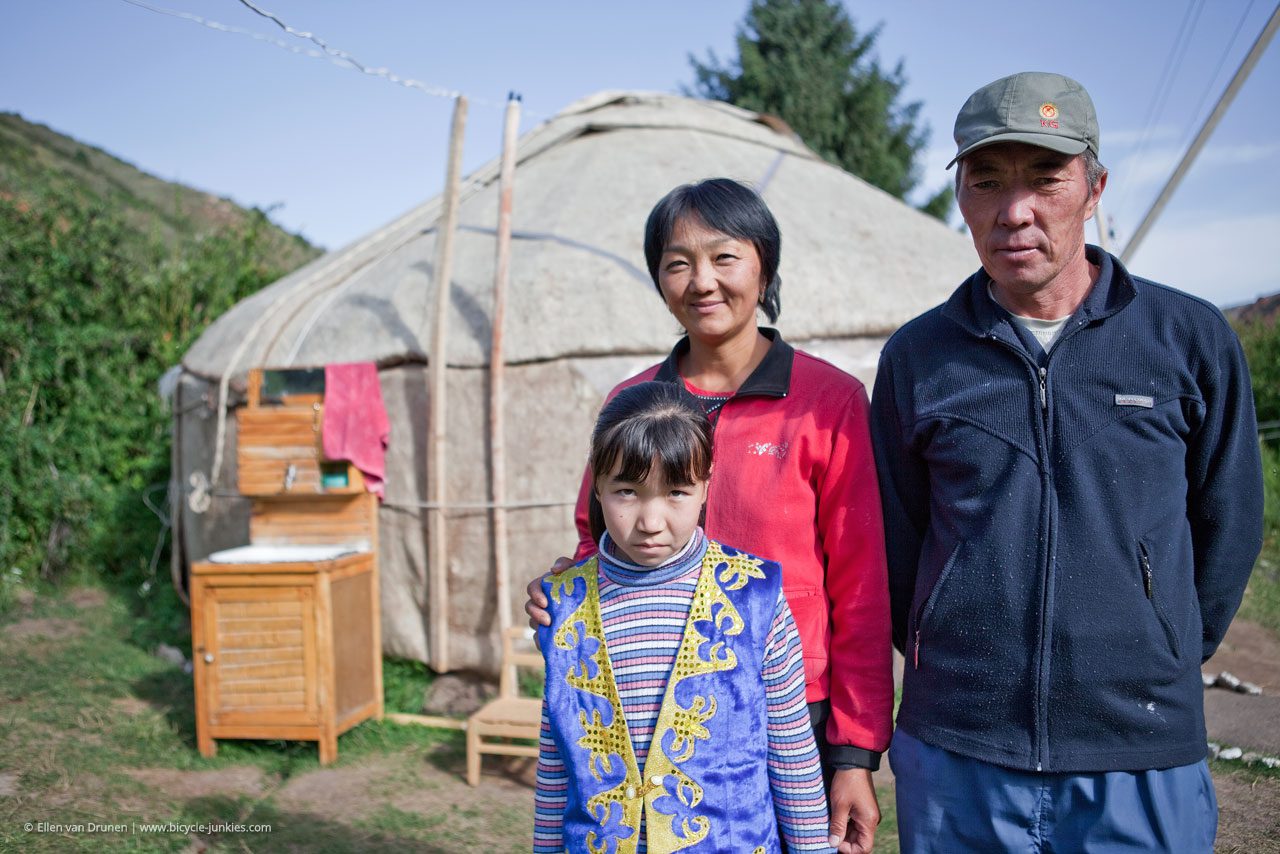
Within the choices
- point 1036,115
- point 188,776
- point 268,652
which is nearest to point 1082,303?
point 1036,115

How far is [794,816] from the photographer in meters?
1.41

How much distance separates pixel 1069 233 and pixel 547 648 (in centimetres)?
99

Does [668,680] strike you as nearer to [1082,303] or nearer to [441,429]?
[1082,303]

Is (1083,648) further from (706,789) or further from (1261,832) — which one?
(1261,832)

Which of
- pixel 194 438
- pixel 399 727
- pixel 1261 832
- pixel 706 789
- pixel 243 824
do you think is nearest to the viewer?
pixel 706 789

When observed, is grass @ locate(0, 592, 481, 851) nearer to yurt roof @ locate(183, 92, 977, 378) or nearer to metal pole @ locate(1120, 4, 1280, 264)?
yurt roof @ locate(183, 92, 977, 378)

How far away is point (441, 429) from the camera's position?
13.8 ft

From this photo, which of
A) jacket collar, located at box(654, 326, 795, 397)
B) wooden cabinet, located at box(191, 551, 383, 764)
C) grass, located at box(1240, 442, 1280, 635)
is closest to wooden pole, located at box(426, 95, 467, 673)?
wooden cabinet, located at box(191, 551, 383, 764)

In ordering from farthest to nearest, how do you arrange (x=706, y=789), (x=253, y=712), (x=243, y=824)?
(x=253, y=712) → (x=243, y=824) → (x=706, y=789)

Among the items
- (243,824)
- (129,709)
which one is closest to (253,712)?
(243,824)

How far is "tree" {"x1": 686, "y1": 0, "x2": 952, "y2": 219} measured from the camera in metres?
12.3

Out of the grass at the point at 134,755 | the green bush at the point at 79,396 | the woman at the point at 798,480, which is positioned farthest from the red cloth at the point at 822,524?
the green bush at the point at 79,396

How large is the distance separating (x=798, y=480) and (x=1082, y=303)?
1.66 ft

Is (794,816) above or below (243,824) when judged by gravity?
above
